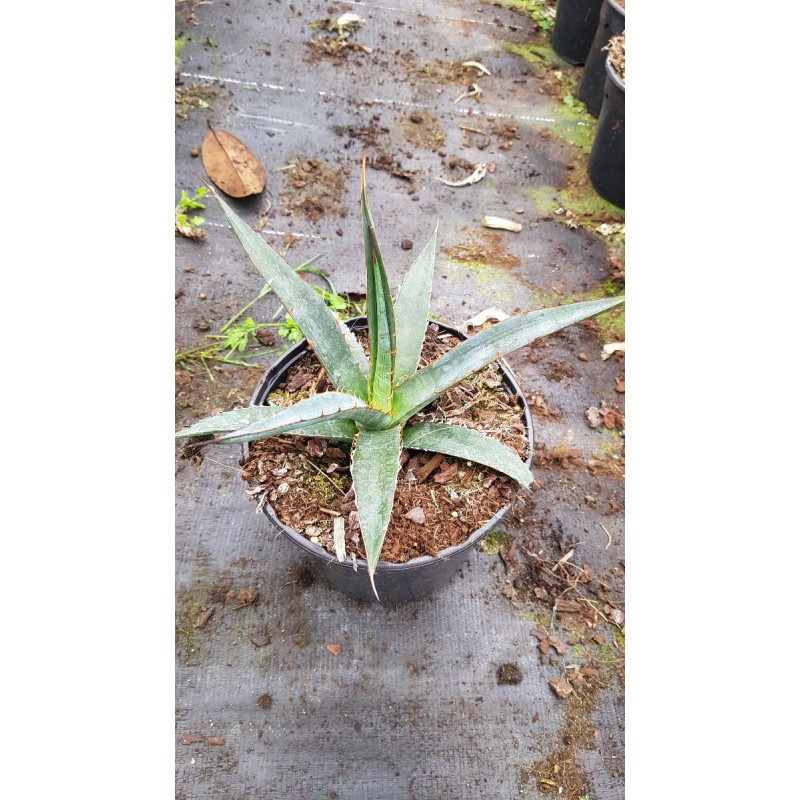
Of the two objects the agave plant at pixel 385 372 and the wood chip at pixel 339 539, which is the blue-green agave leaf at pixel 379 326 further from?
the wood chip at pixel 339 539

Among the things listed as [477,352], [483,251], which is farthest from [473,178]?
[477,352]

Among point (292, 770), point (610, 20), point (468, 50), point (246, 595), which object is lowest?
point (292, 770)

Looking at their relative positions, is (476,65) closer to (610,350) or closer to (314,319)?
(610,350)

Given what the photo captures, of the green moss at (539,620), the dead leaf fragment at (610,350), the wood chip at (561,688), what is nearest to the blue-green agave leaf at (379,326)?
the green moss at (539,620)

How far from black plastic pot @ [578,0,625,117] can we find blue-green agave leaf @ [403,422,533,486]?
2.49 metres

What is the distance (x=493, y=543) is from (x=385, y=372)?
93 cm

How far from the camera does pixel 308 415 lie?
98 cm

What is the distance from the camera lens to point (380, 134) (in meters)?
2.78

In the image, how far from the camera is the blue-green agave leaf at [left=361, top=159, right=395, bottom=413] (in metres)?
1.00

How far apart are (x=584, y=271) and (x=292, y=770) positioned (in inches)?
88.0

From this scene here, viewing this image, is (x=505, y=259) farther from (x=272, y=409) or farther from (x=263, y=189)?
(x=272, y=409)

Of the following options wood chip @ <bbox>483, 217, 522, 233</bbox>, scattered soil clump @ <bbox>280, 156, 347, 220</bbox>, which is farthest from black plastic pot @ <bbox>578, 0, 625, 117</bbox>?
scattered soil clump @ <bbox>280, 156, 347, 220</bbox>

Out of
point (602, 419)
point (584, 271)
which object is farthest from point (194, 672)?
point (584, 271)

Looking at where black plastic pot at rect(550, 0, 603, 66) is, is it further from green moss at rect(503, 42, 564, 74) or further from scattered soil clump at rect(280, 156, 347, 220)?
scattered soil clump at rect(280, 156, 347, 220)
